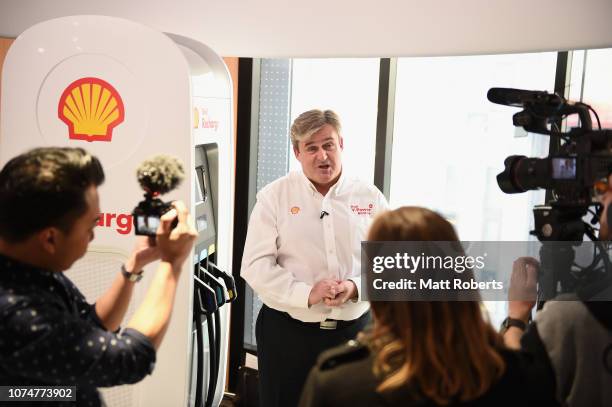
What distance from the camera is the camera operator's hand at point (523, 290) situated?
183 cm

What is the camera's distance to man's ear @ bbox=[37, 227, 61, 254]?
140cm

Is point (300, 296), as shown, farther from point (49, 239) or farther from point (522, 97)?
point (49, 239)

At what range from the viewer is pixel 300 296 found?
258 centimetres

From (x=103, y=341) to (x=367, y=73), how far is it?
13.6 feet

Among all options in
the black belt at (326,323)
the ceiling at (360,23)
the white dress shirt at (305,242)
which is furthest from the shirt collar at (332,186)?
the ceiling at (360,23)

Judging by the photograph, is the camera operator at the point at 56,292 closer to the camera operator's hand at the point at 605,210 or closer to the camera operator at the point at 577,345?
the camera operator at the point at 577,345

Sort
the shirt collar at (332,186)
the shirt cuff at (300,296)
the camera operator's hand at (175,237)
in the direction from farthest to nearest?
the shirt collar at (332,186)
the shirt cuff at (300,296)
the camera operator's hand at (175,237)

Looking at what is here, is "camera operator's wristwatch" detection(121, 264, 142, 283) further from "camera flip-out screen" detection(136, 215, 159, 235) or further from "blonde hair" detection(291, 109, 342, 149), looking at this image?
"blonde hair" detection(291, 109, 342, 149)

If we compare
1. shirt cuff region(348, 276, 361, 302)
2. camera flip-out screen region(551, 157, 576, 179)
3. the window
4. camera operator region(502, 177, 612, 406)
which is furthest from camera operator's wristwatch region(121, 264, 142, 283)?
the window

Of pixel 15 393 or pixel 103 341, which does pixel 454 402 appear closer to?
pixel 103 341

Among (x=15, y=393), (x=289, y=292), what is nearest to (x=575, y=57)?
(x=289, y=292)

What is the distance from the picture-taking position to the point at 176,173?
66.9 inches

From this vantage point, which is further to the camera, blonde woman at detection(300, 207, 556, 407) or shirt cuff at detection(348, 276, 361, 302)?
shirt cuff at detection(348, 276, 361, 302)

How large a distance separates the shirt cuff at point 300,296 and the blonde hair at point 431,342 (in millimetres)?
1181
